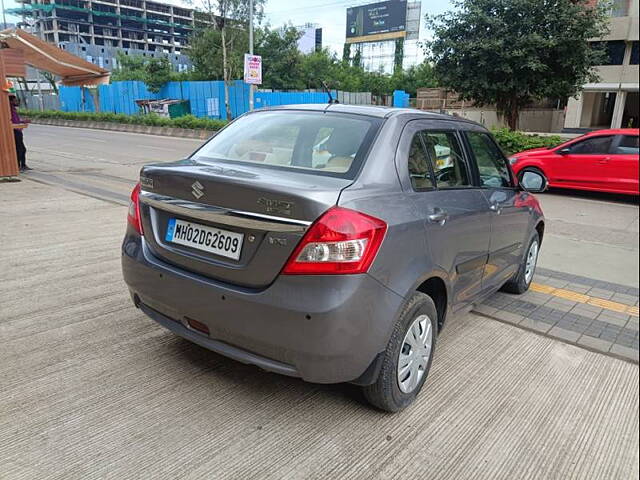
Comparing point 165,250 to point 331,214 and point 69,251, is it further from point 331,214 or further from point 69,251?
point 69,251

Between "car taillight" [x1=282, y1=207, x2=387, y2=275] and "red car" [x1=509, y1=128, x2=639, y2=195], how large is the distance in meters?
0.98

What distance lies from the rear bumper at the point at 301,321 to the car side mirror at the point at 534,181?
4.97 feet

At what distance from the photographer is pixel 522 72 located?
50.1 feet

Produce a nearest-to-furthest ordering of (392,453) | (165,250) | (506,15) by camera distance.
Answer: (392,453), (165,250), (506,15)

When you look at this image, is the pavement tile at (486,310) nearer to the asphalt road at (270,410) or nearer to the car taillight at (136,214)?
the asphalt road at (270,410)

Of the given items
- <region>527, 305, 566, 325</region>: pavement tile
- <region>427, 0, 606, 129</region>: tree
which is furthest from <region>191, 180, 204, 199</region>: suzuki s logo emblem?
<region>427, 0, 606, 129</region>: tree

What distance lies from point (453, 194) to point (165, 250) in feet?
5.69

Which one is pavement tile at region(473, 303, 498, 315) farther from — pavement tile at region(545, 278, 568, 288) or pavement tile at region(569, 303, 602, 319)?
pavement tile at region(545, 278, 568, 288)

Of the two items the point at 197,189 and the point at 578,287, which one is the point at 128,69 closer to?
the point at 578,287

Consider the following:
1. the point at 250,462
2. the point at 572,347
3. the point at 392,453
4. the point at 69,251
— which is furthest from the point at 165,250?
the point at 69,251

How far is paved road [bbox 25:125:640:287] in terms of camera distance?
981 millimetres

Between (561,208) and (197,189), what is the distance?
328 inches

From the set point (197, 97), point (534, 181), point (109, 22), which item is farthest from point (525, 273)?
point (109, 22)

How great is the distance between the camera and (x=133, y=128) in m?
30.4
